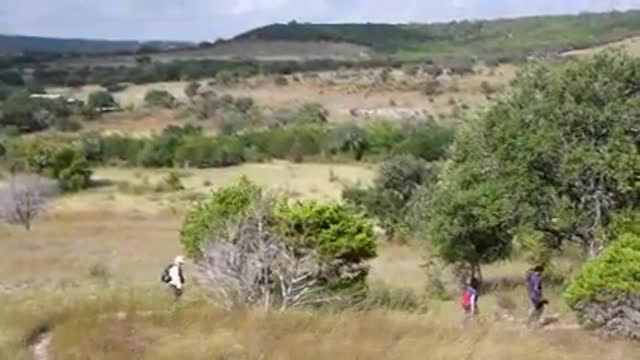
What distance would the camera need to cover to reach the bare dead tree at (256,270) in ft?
48.4

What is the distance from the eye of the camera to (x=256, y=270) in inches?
604

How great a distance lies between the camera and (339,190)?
58.4 metres

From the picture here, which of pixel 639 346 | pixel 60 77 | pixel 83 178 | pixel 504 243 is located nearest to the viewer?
pixel 639 346

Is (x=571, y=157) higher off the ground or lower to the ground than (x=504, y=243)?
higher

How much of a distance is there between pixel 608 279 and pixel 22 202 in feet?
116

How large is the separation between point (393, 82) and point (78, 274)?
105427 mm

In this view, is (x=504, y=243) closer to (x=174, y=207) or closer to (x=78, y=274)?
(x=78, y=274)

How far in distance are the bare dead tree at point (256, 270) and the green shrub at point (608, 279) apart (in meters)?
3.63

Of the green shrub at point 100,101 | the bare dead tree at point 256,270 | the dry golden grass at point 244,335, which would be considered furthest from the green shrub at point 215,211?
the green shrub at point 100,101

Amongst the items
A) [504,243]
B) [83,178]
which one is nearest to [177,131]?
[83,178]

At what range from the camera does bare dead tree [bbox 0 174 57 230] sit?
47625 mm

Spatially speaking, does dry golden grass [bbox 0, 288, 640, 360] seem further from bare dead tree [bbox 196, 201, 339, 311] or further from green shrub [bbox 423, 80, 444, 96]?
green shrub [bbox 423, 80, 444, 96]

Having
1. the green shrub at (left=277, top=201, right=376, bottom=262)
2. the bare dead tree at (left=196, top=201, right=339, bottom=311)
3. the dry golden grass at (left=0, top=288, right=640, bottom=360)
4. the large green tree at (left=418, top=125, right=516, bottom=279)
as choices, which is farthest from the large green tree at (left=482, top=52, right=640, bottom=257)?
the dry golden grass at (left=0, top=288, right=640, bottom=360)

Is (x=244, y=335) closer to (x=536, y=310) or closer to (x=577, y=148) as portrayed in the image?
(x=536, y=310)
